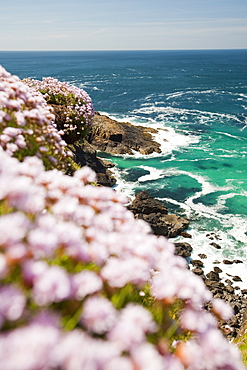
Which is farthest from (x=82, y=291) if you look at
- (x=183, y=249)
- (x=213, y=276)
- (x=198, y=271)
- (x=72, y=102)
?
(x=183, y=249)

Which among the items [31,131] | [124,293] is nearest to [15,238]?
[124,293]

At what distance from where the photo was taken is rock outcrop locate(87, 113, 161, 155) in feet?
144

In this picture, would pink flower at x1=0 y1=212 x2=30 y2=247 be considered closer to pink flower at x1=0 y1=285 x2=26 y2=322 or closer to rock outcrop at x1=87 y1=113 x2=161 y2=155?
pink flower at x1=0 y1=285 x2=26 y2=322

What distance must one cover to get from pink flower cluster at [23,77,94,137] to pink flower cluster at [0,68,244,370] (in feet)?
31.7

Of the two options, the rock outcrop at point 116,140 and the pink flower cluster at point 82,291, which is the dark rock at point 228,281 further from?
the rock outcrop at point 116,140

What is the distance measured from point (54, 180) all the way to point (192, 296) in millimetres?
1939

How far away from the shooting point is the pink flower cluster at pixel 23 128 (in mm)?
4648

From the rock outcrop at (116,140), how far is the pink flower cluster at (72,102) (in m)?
27.6

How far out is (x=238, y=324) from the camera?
17.8 m

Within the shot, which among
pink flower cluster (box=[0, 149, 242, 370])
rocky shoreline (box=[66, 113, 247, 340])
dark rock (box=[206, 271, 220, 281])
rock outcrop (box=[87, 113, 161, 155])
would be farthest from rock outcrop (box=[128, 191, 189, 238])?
pink flower cluster (box=[0, 149, 242, 370])

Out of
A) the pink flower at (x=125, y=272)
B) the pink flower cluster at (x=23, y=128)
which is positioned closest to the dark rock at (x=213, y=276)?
the pink flower cluster at (x=23, y=128)

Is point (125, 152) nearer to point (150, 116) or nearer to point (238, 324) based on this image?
point (150, 116)

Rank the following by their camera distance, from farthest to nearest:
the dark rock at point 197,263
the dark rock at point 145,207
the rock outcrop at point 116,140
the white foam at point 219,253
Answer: the rock outcrop at point 116,140
the dark rock at point 145,207
the dark rock at point 197,263
the white foam at point 219,253

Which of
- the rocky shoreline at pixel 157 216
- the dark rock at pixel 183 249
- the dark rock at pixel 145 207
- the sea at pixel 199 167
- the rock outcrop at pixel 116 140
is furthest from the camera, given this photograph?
the rock outcrop at pixel 116 140
